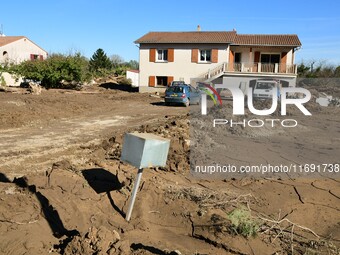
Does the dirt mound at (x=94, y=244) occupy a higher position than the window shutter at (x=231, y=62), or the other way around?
the window shutter at (x=231, y=62)

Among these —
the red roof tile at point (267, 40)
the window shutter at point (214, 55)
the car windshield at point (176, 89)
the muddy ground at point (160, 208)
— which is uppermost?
the red roof tile at point (267, 40)

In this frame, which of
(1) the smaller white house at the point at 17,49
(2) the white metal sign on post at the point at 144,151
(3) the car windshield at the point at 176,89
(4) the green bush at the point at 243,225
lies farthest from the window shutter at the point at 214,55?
(2) the white metal sign on post at the point at 144,151

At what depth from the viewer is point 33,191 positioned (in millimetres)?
6012

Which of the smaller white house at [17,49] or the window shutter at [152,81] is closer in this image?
the window shutter at [152,81]

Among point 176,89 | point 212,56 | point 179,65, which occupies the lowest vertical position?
point 176,89

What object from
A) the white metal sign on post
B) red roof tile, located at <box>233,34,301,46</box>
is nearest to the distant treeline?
red roof tile, located at <box>233,34,301,46</box>

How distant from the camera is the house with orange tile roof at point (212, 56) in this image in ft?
119

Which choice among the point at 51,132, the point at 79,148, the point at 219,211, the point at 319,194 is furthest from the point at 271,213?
the point at 51,132

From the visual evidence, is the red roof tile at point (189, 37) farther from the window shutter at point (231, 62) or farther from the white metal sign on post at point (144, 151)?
the white metal sign on post at point (144, 151)

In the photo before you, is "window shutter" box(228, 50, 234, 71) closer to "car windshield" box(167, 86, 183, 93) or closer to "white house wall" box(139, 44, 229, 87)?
"white house wall" box(139, 44, 229, 87)

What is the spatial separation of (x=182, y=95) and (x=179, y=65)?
43.3ft

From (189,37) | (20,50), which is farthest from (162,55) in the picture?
(20,50)

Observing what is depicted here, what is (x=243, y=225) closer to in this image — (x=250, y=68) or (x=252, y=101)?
(x=252, y=101)

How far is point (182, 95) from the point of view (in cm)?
2555
